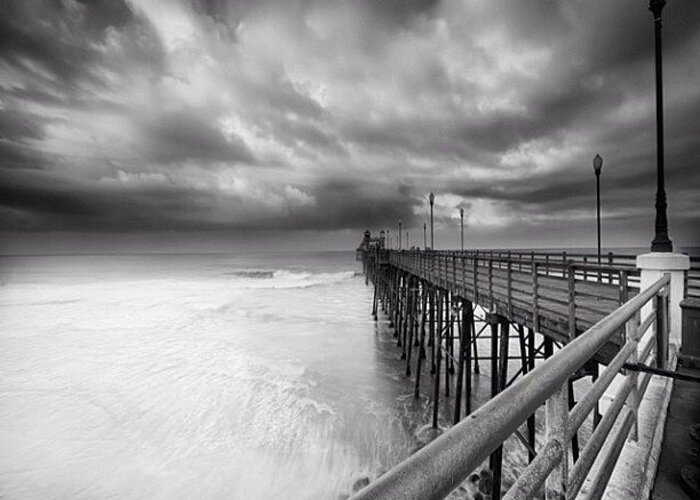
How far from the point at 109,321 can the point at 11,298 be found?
2697cm

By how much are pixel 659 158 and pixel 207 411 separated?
14.5 m

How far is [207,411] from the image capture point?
43.8ft

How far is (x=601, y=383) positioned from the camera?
2.06m

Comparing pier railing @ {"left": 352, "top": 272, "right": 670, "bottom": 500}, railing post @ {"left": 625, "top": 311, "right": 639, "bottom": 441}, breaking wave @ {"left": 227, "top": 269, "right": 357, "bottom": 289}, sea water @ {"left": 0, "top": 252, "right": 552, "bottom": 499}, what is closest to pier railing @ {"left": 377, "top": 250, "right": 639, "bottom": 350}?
railing post @ {"left": 625, "top": 311, "right": 639, "bottom": 441}

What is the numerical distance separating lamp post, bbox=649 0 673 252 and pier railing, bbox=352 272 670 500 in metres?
4.73

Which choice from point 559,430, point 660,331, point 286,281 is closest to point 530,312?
point 660,331

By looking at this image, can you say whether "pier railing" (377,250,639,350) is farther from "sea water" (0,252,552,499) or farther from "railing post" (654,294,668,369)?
"sea water" (0,252,552,499)

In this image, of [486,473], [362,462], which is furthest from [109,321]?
[486,473]

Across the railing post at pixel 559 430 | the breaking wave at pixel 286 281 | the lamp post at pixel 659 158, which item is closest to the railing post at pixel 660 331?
the lamp post at pixel 659 158

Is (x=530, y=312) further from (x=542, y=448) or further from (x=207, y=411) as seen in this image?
(x=207, y=411)

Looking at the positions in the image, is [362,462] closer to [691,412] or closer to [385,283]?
[691,412]

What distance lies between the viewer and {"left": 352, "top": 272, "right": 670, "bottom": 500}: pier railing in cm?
76

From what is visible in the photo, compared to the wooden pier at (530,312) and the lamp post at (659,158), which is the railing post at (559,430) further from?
the lamp post at (659,158)

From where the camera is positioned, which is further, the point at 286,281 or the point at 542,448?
the point at 286,281
